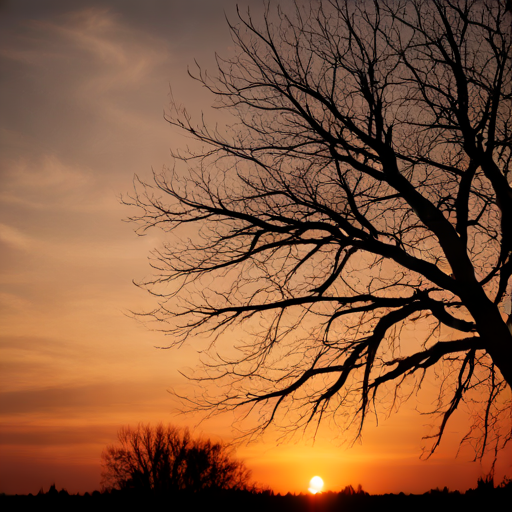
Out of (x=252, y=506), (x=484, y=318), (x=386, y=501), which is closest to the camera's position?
(x=252, y=506)

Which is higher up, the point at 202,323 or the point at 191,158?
the point at 191,158

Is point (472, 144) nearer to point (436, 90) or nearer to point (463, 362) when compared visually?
point (436, 90)

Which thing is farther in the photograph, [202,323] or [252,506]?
[202,323]

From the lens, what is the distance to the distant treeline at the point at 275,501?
6215 millimetres

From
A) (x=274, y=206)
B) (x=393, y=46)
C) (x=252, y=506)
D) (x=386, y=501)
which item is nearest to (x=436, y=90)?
(x=393, y=46)

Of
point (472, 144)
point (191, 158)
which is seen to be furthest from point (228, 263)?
point (472, 144)

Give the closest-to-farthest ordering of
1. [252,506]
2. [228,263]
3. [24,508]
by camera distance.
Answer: [24,508]
[252,506]
[228,263]

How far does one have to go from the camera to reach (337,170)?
852cm

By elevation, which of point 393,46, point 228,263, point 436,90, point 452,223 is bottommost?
point 228,263

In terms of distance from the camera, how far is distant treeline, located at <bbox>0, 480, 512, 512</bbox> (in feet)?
20.4

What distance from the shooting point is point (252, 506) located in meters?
6.58

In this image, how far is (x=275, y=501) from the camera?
22.4 ft

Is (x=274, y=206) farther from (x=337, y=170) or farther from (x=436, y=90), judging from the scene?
→ (x=436, y=90)

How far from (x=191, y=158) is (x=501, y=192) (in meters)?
5.13
